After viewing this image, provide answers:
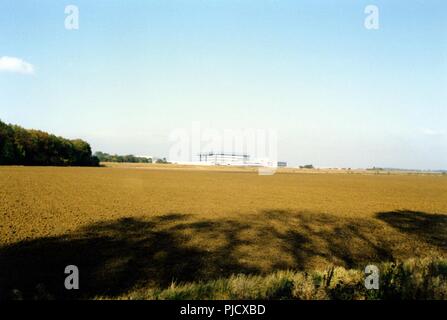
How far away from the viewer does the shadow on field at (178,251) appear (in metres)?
8.66

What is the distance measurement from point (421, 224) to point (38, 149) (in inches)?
4098

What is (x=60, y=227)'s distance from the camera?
51.2 ft

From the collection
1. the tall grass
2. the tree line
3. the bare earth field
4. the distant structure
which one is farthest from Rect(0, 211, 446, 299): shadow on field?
the distant structure

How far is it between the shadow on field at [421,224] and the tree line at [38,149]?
94773mm

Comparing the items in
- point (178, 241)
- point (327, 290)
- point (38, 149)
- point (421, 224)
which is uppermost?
point (38, 149)

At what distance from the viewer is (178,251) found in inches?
479

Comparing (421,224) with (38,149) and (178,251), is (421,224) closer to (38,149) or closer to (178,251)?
(178,251)

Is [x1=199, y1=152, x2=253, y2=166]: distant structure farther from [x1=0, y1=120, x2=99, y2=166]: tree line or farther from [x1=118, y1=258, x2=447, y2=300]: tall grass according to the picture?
[x1=118, y1=258, x2=447, y2=300]: tall grass

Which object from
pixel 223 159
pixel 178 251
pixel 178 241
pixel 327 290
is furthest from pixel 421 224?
pixel 223 159

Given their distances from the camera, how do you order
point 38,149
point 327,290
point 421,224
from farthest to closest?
point 38,149 < point 421,224 < point 327,290

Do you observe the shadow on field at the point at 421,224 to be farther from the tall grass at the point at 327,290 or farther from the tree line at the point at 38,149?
the tree line at the point at 38,149

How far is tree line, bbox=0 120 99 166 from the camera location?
8688 centimetres
